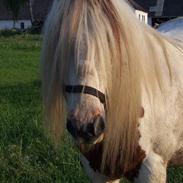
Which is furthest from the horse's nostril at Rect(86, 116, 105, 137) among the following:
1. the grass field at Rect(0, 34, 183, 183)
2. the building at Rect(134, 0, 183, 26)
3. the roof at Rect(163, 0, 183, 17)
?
the roof at Rect(163, 0, 183, 17)

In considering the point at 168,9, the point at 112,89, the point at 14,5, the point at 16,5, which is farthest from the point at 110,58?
the point at 16,5

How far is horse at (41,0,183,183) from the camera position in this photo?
225 cm

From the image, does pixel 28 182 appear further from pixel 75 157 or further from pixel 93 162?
pixel 93 162

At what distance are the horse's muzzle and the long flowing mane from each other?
0.19 metres

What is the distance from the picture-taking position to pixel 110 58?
2307mm

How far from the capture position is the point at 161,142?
2670 mm

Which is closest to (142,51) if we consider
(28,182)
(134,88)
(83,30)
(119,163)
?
(134,88)

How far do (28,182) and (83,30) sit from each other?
7.06ft

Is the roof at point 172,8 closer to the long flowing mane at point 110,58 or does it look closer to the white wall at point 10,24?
the white wall at point 10,24

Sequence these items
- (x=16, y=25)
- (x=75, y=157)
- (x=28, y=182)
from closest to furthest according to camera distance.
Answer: (x=28, y=182) → (x=75, y=157) → (x=16, y=25)

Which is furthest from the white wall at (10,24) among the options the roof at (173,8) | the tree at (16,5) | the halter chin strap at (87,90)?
the halter chin strap at (87,90)

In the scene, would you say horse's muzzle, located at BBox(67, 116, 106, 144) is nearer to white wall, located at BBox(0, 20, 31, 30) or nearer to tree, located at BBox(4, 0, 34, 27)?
tree, located at BBox(4, 0, 34, 27)

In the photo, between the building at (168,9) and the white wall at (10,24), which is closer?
the building at (168,9)

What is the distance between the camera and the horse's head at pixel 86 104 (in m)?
2.18
